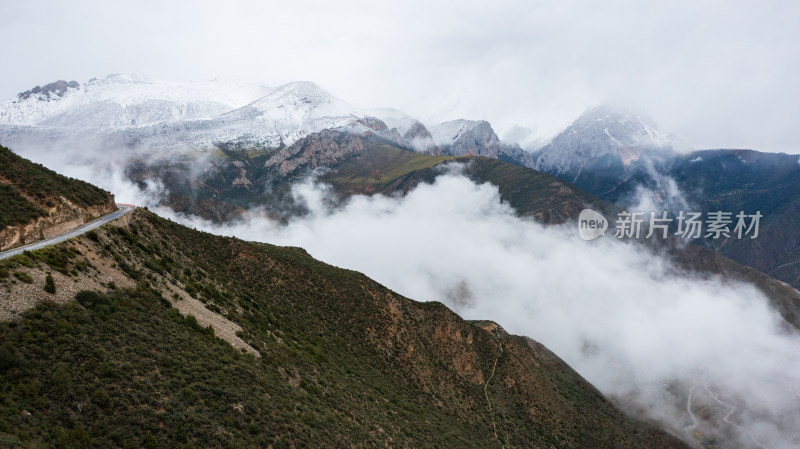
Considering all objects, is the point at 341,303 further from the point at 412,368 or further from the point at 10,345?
the point at 10,345

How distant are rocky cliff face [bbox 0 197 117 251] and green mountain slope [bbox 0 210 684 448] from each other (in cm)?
420

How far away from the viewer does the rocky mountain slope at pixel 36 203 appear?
34.8 meters

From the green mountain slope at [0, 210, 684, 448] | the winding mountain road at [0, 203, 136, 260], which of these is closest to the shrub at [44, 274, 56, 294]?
the green mountain slope at [0, 210, 684, 448]

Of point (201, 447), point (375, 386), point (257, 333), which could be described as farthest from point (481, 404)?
point (201, 447)

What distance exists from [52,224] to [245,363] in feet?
81.8

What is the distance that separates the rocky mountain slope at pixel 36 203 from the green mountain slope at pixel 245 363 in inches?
173

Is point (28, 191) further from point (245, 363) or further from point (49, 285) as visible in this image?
point (245, 363)

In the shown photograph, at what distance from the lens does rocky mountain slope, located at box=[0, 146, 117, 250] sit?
114 feet

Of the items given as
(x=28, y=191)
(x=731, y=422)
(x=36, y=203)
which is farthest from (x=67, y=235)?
(x=731, y=422)

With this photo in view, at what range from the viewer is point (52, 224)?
38.7m

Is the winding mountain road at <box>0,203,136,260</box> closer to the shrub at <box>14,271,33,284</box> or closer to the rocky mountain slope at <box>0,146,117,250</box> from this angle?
the rocky mountain slope at <box>0,146,117,250</box>

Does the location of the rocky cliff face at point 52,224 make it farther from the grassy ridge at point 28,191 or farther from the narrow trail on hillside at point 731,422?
the narrow trail on hillside at point 731,422

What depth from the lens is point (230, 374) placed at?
30.7m

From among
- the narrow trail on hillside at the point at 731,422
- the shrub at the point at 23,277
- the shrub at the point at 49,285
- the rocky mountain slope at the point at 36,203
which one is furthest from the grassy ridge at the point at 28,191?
the narrow trail on hillside at the point at 731,422
